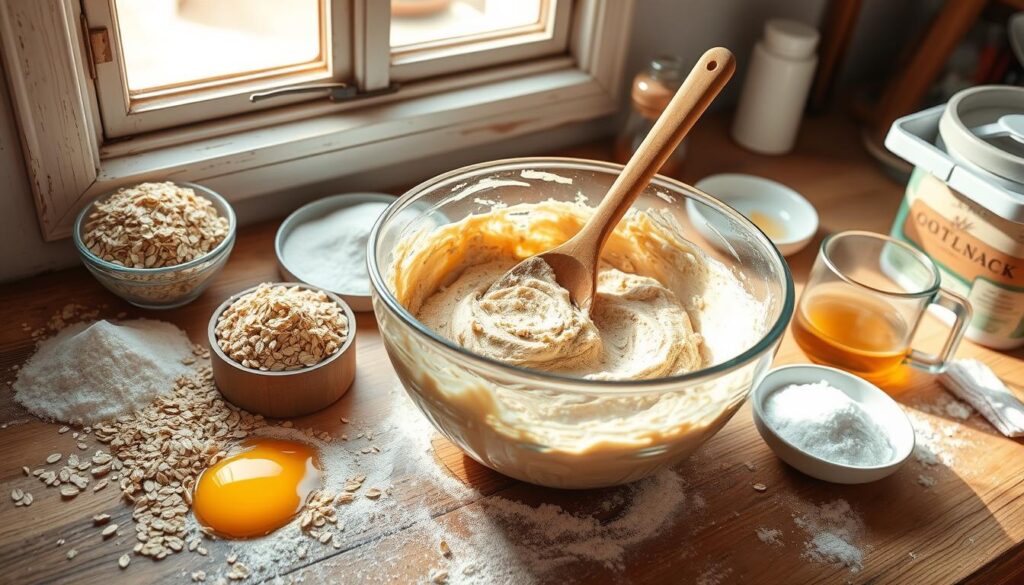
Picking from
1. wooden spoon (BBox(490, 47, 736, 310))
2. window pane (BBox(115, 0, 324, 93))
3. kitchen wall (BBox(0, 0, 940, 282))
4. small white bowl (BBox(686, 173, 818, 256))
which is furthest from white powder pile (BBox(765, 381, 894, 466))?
window pane (BBox(115, 0, 324, 93))

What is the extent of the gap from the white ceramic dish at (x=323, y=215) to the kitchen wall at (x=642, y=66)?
1.6 inches

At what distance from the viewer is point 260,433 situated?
0.93 metres

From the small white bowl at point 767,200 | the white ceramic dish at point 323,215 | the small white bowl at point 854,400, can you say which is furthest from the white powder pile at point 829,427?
the white ceramic dish at point 323,215

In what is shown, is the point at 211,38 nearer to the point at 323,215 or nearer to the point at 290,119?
the point at 290,119

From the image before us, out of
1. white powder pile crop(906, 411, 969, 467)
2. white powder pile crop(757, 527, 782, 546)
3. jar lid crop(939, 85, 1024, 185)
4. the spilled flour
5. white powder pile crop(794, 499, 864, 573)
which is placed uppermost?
jar lid crop(939, 85, 1024, 185)

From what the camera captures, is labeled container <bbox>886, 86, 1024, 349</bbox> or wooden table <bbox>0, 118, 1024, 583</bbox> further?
labeled container <bbox>886, 86, 1024, 349</bbox>

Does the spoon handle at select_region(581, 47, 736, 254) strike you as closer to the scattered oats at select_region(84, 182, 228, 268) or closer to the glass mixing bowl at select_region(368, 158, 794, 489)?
the glass mixing bowl at select_region(368, 158, 794, 489)

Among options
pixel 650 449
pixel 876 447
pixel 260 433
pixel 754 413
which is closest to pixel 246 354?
pixel 260 433

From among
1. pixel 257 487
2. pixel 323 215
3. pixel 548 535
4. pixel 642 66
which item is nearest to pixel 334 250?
Result: pixel 323 215

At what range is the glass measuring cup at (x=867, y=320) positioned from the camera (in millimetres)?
1056

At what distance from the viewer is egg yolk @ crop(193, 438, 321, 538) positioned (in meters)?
0.84

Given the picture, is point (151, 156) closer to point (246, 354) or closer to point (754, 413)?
point (246, 354)

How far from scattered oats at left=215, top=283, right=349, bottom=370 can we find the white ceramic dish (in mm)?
110

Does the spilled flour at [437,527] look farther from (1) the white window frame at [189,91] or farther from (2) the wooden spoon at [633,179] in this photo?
(1) the white window frame at [189,91]
